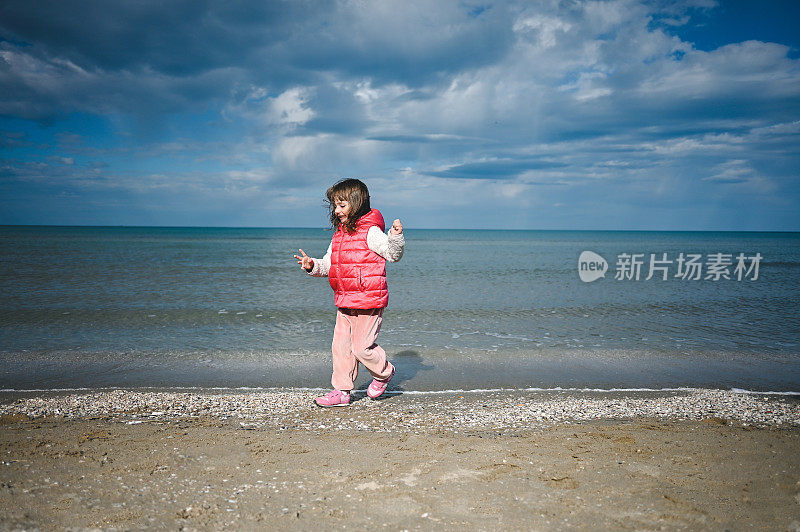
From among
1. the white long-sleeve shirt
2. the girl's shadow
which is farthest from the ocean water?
the white long-sleeve shirt

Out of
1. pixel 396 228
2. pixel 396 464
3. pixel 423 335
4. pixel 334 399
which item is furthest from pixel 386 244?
pixel 423 335

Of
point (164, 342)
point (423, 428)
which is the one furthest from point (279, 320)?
point (423, 428)

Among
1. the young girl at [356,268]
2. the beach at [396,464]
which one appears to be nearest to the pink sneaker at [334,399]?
the young girl at [356,268]

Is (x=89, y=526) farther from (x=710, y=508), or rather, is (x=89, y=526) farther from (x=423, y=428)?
(x=710, y=508)

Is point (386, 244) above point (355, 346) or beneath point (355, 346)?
above

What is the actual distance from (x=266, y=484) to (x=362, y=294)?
2200mm

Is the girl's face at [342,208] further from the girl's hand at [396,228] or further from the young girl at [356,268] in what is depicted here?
the girl's hand at [396,228]

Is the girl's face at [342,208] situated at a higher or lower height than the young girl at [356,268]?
higher

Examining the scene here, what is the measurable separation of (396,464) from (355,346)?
174 centimetres

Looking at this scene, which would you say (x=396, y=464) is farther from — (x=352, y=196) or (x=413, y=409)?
(x=352, y=196)

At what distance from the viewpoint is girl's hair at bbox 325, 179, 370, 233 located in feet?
17.2

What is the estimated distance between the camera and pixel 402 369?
24.9ft

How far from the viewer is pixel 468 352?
8711 mm

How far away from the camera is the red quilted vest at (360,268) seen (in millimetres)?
5207
